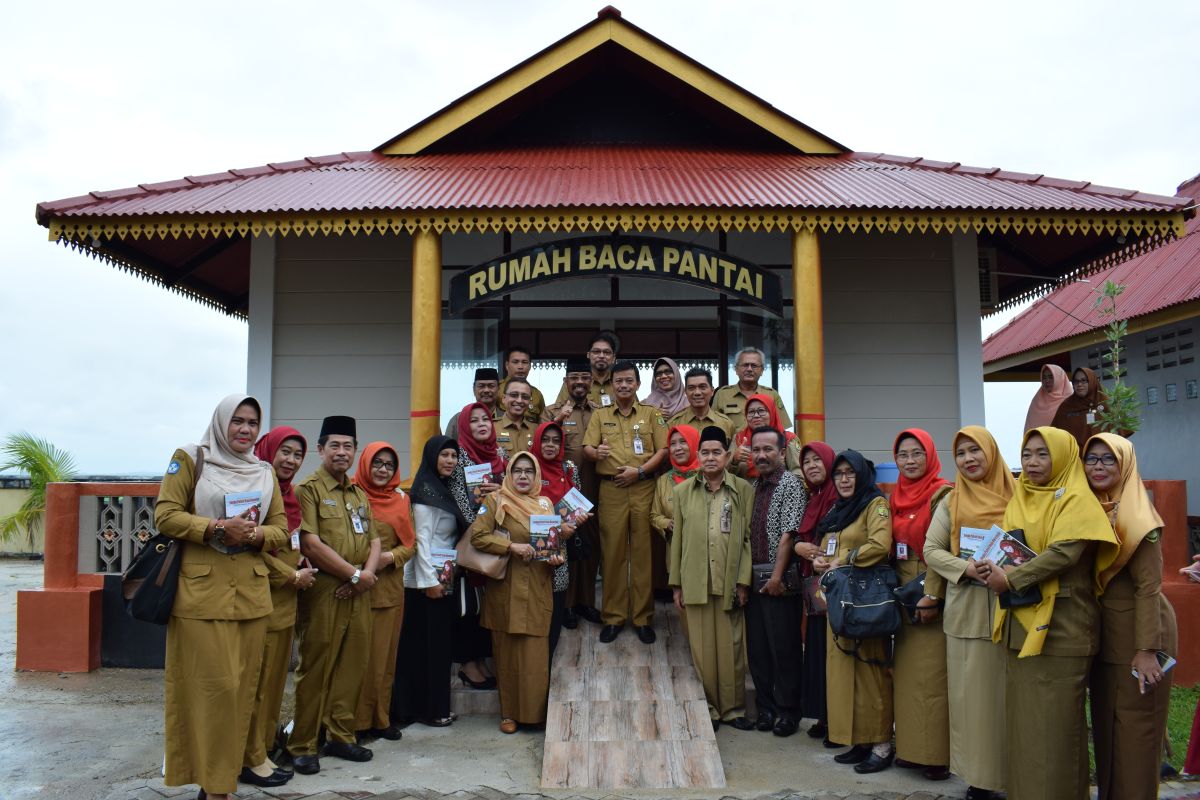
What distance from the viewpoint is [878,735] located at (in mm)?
4988

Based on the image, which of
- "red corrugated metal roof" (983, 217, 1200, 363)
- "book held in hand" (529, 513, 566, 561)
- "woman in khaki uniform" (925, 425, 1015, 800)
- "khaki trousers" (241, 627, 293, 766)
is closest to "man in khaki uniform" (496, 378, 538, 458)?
"book held in hand" (529, 513, 566, 561)

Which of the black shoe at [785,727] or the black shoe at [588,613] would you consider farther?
the black shoe at [588,613]

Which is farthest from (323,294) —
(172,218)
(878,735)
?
(878,735)

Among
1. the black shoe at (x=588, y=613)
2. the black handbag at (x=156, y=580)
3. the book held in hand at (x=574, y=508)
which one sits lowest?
the black shoe at (x=588, y=613)

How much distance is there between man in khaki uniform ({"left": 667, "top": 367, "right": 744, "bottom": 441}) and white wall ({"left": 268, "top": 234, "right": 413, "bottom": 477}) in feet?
11.9

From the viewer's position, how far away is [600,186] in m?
7.95

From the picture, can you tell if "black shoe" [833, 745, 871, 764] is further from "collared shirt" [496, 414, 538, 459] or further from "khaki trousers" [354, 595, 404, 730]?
"collared shirt" [496, 414, 538, 459]

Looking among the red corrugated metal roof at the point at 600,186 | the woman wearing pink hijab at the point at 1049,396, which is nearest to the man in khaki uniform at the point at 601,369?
the red corrugated metal roof at the point at 600,186

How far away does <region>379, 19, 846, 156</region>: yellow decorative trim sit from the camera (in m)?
9.02

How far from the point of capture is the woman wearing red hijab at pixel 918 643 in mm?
4754

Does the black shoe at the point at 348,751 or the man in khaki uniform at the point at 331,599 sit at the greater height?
the man in khaki uniform at the point at 331,599

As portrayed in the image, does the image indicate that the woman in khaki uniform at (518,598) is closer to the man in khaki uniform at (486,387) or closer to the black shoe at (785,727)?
the man in khaki uniform at (486,387)

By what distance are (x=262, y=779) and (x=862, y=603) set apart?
3.37 meters

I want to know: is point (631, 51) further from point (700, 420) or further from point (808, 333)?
point (700, 420)
